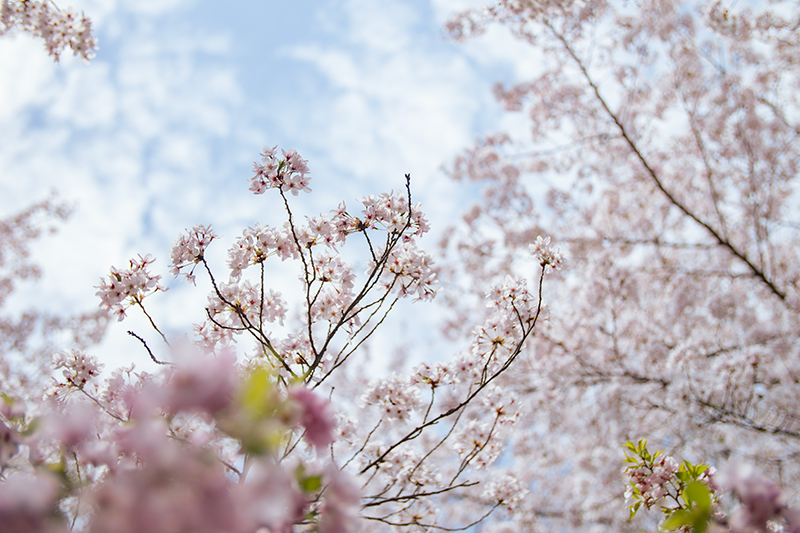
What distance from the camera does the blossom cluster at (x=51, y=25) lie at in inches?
170

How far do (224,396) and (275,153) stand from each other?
1.93m

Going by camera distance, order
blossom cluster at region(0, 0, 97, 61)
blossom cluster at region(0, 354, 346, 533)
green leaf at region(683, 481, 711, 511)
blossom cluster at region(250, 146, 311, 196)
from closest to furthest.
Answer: blossom cluster at region(0, 354, 346, 533), green leaf at region(683, 481, 711, 511), blossom cluster at region(250, 146, 311, 196), blossom cluster at region(0, 0, 97, 61)

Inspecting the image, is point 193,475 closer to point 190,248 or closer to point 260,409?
point 260,409

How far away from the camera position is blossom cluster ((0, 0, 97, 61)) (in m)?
4.31

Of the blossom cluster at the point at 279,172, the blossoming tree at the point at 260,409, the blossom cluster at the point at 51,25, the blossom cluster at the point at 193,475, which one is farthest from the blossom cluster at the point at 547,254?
the blossom cluster at the point at 51,25

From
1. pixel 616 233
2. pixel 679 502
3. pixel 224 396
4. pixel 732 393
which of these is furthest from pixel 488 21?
pixel 224 396

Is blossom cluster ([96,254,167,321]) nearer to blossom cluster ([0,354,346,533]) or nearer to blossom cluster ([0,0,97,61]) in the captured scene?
blossom cluster ([0,354,346,533])

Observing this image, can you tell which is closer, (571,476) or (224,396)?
(224,396)

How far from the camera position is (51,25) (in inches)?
174

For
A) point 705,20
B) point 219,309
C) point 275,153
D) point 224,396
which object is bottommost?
point 224,396

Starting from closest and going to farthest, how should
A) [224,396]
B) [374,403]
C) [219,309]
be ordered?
1. [224,396]
2. [219,309]
3. [374,403]

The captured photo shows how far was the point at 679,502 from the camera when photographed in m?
2.16

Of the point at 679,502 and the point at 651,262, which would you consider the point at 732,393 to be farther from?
the point at 651,262

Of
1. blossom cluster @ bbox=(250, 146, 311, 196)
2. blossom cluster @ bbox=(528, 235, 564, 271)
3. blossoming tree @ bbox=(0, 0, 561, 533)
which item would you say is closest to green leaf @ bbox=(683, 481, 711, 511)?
blossoming tree @ bbox=(0, 0, 561, 533)
